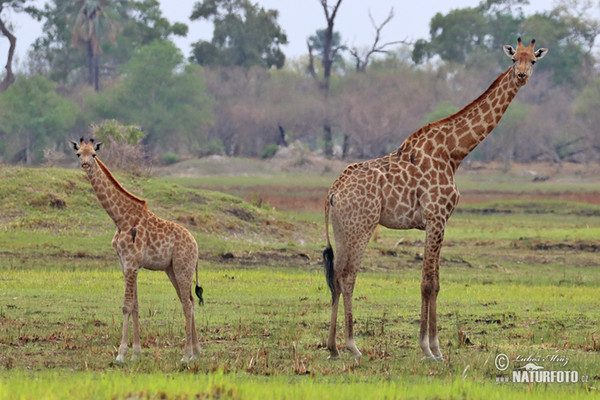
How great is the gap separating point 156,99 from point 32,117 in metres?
9.22

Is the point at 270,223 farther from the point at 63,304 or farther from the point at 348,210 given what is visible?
the point at 348,210

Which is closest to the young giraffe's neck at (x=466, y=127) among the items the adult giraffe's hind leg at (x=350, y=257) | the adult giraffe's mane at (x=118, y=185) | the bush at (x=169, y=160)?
the adult giraffe's hind leg at (x=350, y=257)

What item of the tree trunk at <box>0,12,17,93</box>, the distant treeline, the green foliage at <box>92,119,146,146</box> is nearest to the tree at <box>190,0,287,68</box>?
the distant treeline

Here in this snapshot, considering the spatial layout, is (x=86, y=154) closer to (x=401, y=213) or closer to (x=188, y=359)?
(x=188, y=359)

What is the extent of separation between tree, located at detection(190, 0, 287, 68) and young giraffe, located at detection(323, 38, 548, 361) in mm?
77858

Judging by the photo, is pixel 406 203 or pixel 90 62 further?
pixel 90 62

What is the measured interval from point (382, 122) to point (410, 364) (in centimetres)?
6562

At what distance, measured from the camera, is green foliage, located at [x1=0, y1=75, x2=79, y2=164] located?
68188 mm

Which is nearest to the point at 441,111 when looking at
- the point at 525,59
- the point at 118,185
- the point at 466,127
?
the point at 466,127

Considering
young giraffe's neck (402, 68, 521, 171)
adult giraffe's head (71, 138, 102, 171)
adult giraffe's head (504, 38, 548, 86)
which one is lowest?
adult giraffe's head (71, 138, 102, 171)

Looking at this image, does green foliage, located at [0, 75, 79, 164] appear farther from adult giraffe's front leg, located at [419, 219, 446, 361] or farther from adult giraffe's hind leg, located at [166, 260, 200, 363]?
adult giraffe's front leg, located at [419, 219, 446, 361]

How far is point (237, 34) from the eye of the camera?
87.5 metres

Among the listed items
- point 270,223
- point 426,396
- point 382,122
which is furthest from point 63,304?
point 382,122

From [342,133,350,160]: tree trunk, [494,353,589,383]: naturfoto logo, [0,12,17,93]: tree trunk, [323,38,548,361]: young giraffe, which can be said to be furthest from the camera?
[342,133,350,160]: tree trunk
